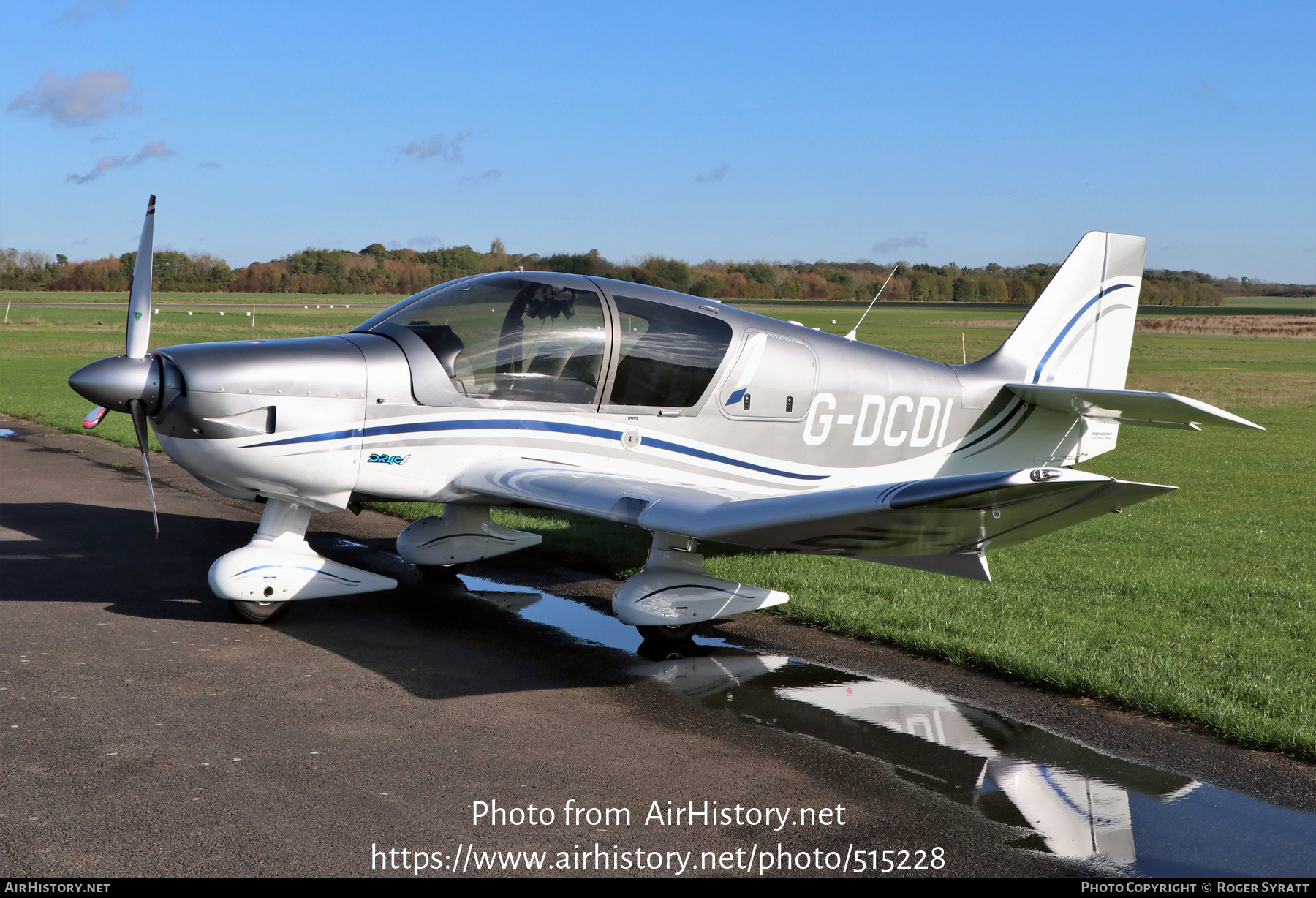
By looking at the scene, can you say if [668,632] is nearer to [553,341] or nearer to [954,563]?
[954,563]

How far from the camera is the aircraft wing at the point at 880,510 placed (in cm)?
455

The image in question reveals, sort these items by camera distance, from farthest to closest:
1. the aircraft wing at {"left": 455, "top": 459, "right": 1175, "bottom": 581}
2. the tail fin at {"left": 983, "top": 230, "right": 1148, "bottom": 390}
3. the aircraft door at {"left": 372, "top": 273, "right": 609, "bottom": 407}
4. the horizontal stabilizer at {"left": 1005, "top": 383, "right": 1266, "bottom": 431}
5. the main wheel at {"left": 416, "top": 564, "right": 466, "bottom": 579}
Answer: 1. the tail fin at {"left": 983, "top": 230, "right": 1148, "bottom": 390}
2. the main wheel at {"left": 416, "top": 564, "right": 466, "bottom": 579}
3. the horizontal stabilizer at {"left": 1005, "top": 383, "right": 1266, "bottom": 431}
4. the aircraft door at {"left": 372, "top": 273, "right": 609, "bottom": 407}
5. the aircraft wing at {"left": 455, "top": 459, "right": 1175, "bottom": 581}

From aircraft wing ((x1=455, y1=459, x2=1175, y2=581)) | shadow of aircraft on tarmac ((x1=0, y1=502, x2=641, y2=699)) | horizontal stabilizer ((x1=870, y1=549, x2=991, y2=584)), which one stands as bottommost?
shadow of aircraft on tarmac ((x1=0, y1=502, x2=641, y2=699))

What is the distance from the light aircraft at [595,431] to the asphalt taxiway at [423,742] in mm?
569

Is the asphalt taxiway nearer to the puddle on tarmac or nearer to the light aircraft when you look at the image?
the puddle on tarmac

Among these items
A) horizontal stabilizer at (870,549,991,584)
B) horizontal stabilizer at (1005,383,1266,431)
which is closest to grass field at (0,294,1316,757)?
horizontal stabilizer at (870,549,991,584)

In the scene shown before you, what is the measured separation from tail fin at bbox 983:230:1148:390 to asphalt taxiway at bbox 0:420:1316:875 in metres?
3.79

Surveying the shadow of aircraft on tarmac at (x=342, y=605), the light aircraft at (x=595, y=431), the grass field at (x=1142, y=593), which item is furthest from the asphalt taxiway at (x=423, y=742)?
the light aircraft at (x=595, y=431)

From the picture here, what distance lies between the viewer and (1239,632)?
6594 millimetres

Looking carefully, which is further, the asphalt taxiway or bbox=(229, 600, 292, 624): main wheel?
bbox=(229, 600, 292, 624): main wheel

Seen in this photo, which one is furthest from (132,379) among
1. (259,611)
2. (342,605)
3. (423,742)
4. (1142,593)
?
(1142,593)

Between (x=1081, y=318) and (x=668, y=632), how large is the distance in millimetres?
5320

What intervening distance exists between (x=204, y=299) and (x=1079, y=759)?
10531 centimetres

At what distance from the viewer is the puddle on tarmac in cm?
379
